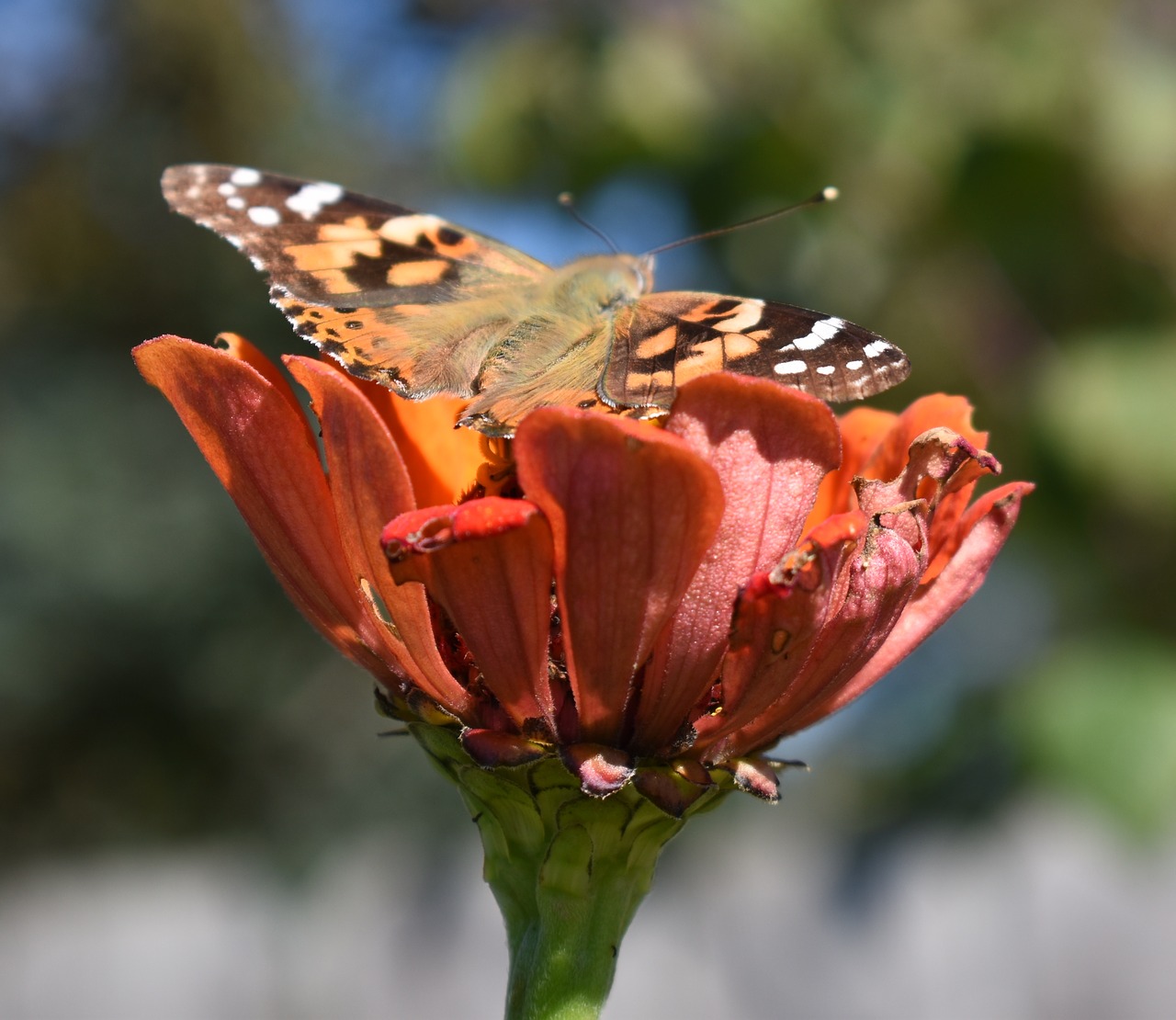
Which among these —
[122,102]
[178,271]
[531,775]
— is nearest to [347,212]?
[531,775]

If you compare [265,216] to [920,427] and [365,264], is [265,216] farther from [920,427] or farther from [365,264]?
[920,427]

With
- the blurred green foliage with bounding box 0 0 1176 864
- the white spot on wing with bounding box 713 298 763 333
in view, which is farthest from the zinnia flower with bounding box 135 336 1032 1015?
the blurred green foliage with bounding box 0 0 1176 864

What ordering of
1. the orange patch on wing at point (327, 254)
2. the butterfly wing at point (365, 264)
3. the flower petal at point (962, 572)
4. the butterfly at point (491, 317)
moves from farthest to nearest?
the orange patch on wing at point (327, 254) < the butterfly wing at point (365, 264) < the butterfly at point (491, 317) < the flower petal at point (962, 572)

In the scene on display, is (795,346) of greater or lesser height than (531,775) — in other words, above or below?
above

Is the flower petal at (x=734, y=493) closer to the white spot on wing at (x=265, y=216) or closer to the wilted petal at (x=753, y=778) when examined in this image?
the wilted petal at (x=753, y=778)

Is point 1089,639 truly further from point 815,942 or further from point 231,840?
point 231,840

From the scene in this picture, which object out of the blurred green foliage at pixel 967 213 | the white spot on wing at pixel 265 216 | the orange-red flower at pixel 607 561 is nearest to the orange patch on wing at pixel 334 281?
the white spot on wing at pixel 265 216

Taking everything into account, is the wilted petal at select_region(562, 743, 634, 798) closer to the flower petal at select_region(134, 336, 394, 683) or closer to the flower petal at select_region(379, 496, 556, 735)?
the flower petal at select_region(379, 496, 556, 735)
